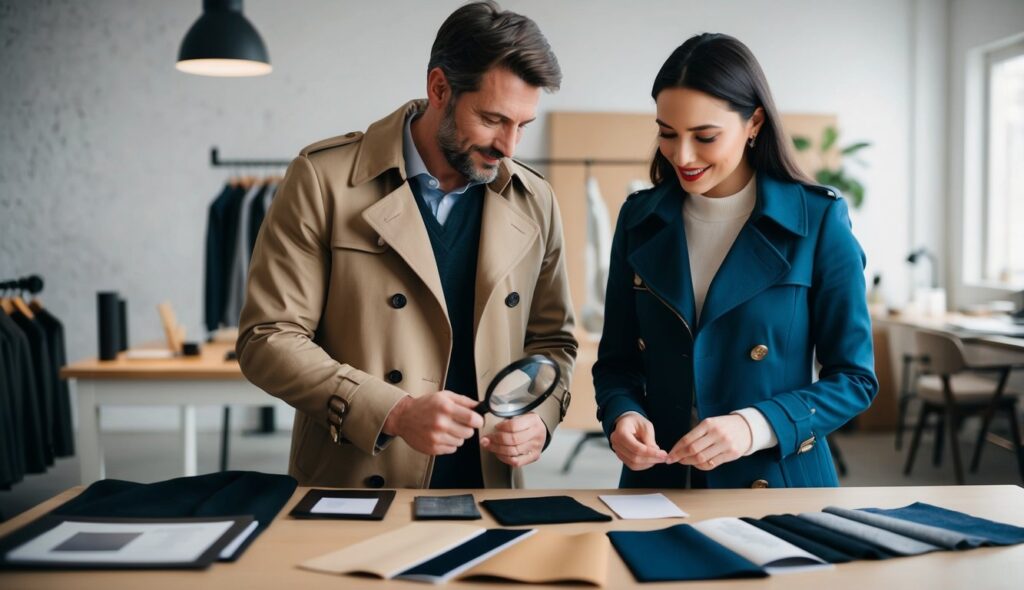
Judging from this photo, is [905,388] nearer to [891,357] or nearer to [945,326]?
[891,357]

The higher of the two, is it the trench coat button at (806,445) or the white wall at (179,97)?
the white wall at (179,97)

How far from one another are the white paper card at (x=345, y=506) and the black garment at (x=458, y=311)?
0.99 ft

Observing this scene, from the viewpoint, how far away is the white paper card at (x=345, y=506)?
156cm

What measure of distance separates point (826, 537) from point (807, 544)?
0.15 feet

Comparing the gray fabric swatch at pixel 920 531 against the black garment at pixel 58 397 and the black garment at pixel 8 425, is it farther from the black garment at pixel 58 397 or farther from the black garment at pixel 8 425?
the black garment at pixel 58 397

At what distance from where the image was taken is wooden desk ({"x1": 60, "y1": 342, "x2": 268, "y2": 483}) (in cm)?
373

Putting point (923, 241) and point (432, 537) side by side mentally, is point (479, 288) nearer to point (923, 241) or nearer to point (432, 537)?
point (432, 537)

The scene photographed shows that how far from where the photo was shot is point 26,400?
450 cm

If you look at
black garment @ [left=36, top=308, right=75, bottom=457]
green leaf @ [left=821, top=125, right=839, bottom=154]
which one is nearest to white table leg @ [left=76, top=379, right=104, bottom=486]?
black garment @ [left=36, top=308, right=75, bottom=457]

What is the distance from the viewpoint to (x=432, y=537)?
55.7 inches

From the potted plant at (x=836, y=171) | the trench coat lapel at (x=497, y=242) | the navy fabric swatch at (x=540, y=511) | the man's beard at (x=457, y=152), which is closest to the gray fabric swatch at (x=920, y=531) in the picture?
the navy fabric swatch at (x=540, y=511)

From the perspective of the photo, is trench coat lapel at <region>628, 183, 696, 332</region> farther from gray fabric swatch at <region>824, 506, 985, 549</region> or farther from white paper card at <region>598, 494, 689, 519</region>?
gray fabric swatch at <region>824, 506, 985, 549</region>

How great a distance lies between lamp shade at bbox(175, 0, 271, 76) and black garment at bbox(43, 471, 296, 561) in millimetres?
3051

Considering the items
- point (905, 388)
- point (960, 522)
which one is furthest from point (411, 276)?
point (905, 388)
